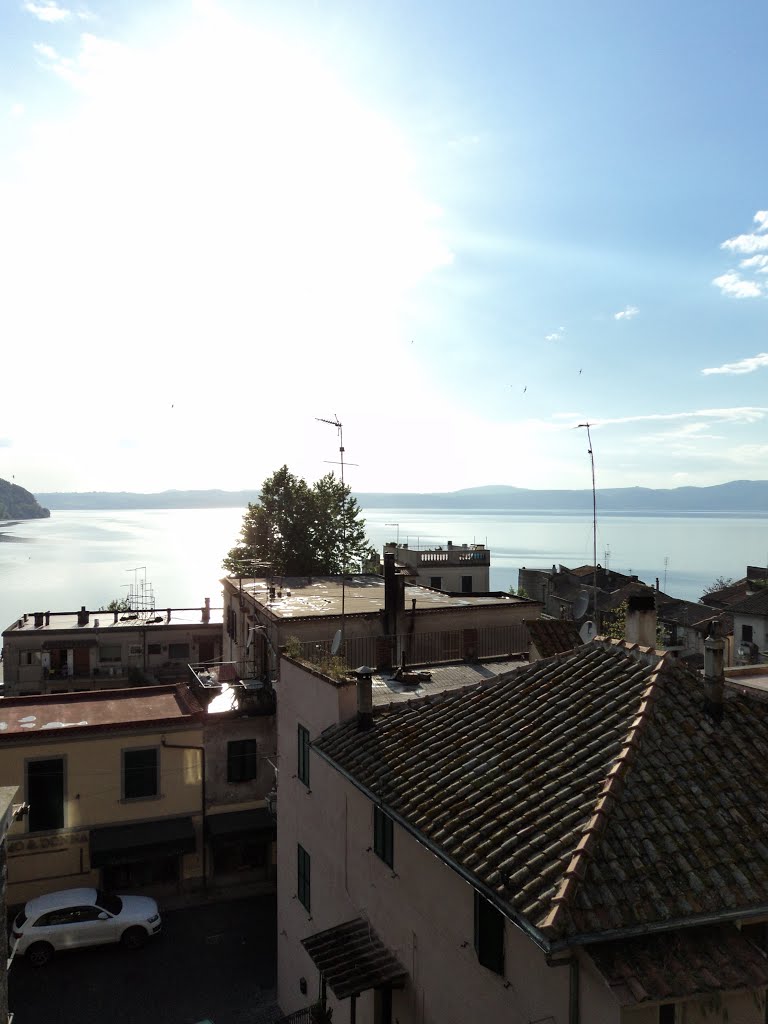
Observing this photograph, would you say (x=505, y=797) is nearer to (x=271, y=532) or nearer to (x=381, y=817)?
(x=381, y=817)

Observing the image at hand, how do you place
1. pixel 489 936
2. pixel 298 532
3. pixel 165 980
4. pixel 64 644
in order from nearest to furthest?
1. pixel 489 936
2. pixel 165 980
3. pixel 64 644
4. pixel 298 532

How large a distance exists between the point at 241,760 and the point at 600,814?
16.0 metres

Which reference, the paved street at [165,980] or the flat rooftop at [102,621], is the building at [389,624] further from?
the flat rooftop at [102,621]

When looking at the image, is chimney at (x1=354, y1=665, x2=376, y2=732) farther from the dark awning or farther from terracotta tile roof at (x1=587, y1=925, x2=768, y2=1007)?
the dark awning

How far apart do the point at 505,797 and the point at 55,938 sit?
48.0 feet

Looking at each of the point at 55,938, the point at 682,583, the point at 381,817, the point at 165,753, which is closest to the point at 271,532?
the point at 165,753

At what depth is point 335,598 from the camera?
23500 millimetres

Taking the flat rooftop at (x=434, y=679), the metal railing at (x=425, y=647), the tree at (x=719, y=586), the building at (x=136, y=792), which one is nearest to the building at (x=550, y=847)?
the flat rooftop at (x=434, y=679)

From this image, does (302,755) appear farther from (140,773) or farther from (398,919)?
(140,773)

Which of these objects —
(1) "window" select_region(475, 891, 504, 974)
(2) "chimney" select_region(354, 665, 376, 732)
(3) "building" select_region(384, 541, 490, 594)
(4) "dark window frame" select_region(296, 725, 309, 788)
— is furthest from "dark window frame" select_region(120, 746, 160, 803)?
(3) "building" select_region(384, 541, 490, 594)

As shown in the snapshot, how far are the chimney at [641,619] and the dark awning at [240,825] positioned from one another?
43.8 feet

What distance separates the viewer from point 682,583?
137750mm

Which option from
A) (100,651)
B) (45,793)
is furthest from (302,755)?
(100,651)

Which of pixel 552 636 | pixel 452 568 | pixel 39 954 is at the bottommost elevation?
pixel 39 954
